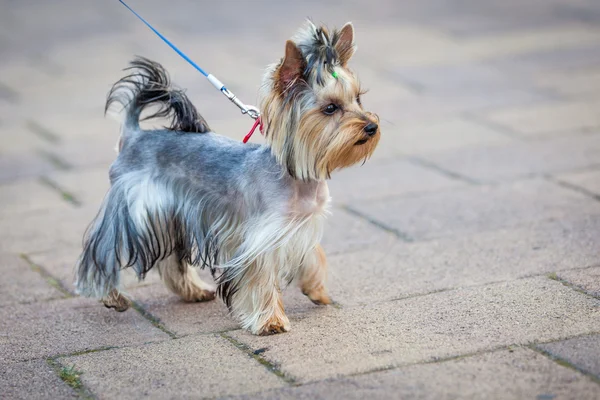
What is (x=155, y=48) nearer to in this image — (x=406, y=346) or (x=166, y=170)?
(x=166, y=170)

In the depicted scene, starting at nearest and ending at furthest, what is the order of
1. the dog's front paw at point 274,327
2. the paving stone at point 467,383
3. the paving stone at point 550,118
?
the paving stone at point 467,383 < the dog's front paw at point 274,327 < the paving stone at point 550,118

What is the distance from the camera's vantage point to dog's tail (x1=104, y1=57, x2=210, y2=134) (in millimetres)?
5000

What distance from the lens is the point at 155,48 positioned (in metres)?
11.9

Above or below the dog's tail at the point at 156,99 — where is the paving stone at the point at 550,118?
above

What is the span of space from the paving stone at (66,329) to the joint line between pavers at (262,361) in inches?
14.5

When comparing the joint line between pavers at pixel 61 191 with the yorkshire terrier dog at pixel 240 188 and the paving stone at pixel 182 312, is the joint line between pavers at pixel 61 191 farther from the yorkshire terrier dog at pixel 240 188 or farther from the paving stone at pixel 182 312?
the yorkshire terrier dog at pixel 240 188

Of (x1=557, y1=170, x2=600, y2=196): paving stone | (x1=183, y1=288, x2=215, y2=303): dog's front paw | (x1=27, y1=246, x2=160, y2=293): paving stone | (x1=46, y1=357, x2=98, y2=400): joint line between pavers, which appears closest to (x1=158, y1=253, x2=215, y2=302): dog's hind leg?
(x1=183, y1=288, x2=215, y2=303): dog's front paw

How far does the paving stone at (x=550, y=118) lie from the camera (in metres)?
8.41

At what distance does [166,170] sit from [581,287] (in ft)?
7.37

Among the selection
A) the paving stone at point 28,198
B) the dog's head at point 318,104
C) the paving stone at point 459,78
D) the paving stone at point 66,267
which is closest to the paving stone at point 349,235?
the paving stone at point 66,267

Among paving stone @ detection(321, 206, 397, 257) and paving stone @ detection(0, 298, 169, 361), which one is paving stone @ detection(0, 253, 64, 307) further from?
paving stone @ detection(321, 206, 397, 257)

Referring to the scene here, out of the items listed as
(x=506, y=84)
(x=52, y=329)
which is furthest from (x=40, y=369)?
(x=506, y=84)

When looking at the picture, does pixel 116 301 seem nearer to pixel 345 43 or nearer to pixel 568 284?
pixel 345 43

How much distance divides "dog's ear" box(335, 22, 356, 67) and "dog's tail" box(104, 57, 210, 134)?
0.99 m
